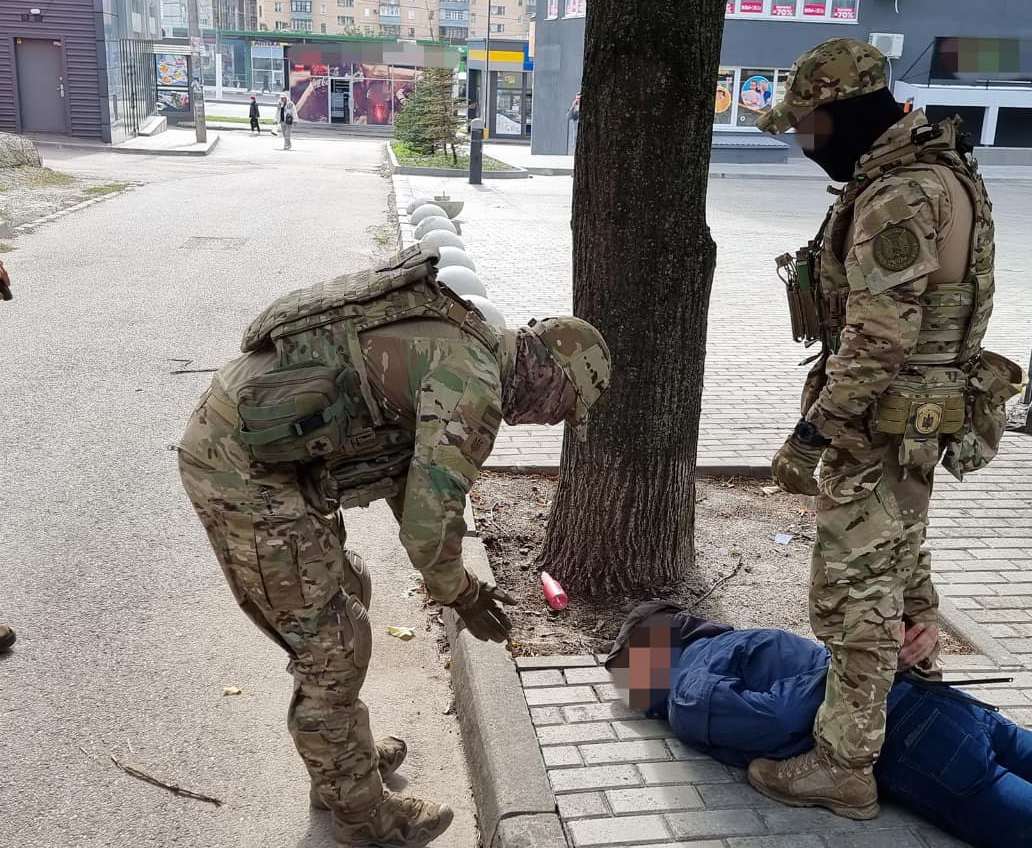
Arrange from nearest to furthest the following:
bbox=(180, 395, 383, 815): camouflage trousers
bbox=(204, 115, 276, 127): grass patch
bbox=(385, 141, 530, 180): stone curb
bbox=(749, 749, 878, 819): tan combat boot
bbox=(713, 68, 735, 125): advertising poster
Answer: bbox=(180, 395, 383, 815): camouflage trousers < bbox=(749, 749, 878, 819): tan combat boot < bbox=(385, 141, 530, 180): stone curb < bbox=(713, 68, 735, 125): advertising poster < bbox=(204, 115, 276, 127): grass patch

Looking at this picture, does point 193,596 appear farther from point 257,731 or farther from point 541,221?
point 541,221

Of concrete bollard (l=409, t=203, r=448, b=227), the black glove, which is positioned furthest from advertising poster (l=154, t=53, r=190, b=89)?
the black glove

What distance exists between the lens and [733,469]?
586cm

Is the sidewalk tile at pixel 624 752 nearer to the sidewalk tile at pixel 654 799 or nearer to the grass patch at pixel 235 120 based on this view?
the sidewalk tile at pixel 654 799

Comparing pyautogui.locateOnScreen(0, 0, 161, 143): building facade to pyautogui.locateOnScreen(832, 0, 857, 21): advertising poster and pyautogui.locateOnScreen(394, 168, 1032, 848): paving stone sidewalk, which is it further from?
pyautogui.locateOnScreen(832, 0, 857, 21): advertising poster

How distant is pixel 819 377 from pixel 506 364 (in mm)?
1014

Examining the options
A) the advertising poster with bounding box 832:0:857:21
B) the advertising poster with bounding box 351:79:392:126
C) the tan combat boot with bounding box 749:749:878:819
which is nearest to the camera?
the tan combat boot with bounding box 749:749:878:819

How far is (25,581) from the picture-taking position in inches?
175

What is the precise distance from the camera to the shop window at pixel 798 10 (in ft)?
95.2

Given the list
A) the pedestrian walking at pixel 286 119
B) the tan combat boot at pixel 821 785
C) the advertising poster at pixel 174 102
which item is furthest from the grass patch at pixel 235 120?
the tan combat boot at pixel 821 785

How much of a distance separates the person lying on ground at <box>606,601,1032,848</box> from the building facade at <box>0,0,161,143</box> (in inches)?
1178

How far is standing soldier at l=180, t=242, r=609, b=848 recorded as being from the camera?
8.17 ft

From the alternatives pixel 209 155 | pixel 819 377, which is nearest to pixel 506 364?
pixel 819 377

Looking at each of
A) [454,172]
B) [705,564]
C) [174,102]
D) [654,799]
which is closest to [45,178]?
[454,172]
